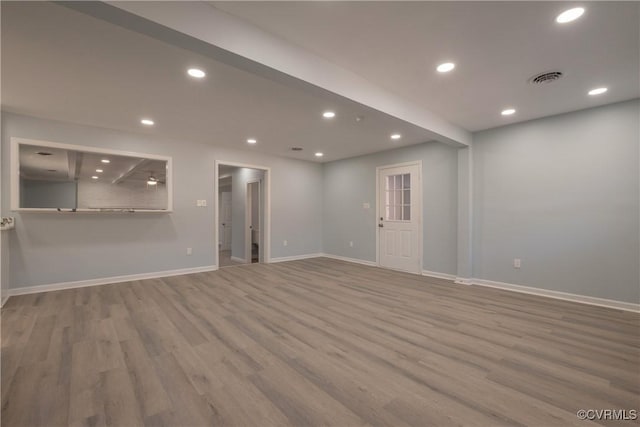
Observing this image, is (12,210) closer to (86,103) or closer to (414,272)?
(86,103)

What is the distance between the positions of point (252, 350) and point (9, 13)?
2997mm

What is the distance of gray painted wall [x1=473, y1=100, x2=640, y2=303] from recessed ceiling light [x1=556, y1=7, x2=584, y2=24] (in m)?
2.34

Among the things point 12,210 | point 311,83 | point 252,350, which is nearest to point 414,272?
point 252,350

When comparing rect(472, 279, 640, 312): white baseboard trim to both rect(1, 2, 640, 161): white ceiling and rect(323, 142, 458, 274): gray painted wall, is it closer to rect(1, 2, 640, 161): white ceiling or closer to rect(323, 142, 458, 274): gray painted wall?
rect(323, 142, 458, 274): gray painted wall

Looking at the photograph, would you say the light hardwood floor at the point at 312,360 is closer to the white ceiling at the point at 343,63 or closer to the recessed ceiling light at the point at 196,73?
the white ceiling at the point at 343,63

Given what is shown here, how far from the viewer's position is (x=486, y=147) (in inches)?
175

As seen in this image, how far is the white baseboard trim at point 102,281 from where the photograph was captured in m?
3.86

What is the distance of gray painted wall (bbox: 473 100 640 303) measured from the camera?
331 centimetres

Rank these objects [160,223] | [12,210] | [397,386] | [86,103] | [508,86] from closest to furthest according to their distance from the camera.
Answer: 1. [397,386]
2. [508,86]
3. [86,103]
4. [12,210]
5. [160,223]

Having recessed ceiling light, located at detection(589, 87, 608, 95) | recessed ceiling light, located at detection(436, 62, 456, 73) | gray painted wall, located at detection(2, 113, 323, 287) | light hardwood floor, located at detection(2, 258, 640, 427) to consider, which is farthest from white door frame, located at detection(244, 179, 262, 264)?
recessed ceiling light, located at detection(589, 87, 608, 95)

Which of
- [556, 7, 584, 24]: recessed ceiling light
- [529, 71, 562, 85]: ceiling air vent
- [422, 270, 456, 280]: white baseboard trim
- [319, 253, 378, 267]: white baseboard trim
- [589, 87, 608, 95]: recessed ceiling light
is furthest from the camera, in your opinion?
[319, 253, 378, 267]: white baseboard trim

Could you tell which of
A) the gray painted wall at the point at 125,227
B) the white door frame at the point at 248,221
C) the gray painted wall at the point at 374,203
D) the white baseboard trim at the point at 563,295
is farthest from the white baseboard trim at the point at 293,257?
the white baseboard trim at the point at 563,295

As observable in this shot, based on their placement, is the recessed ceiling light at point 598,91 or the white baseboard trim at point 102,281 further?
the white baseboard trim at point 102,281

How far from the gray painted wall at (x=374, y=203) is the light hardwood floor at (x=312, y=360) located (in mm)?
1473
